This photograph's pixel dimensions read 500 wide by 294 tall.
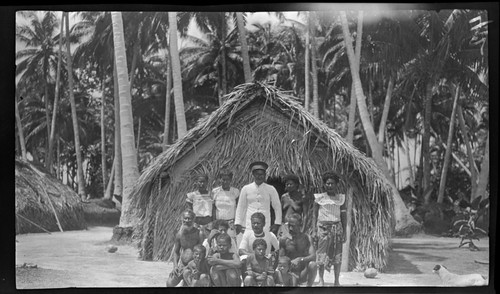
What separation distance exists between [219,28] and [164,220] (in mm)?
1716

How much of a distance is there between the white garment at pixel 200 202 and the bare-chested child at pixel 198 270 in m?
0.29

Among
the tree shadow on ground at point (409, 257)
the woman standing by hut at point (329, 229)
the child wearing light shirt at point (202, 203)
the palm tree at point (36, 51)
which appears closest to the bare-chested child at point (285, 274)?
the woman standing by hut at point (329, 229)

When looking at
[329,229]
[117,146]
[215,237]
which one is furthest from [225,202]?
[117,146]

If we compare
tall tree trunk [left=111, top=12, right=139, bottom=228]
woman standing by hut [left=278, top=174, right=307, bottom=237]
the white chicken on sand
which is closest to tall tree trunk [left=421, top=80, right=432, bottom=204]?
the white chicken on sand

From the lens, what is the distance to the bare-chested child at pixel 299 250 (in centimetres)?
575

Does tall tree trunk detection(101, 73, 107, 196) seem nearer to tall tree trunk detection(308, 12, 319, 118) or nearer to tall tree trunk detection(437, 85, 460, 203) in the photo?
tall tree trunk detection(308, 12, 319, 118)

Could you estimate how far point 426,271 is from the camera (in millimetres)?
5891

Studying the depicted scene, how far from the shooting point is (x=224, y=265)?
572cm

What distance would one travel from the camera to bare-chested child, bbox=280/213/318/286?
575 cm

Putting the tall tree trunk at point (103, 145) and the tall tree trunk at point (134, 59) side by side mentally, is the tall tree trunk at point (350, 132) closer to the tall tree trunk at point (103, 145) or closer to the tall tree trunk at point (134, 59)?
the tall tree trunk at point (134, 59)

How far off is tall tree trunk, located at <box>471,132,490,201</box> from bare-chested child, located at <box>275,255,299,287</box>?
175 cm

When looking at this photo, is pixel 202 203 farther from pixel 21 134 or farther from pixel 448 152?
pixel 448 152

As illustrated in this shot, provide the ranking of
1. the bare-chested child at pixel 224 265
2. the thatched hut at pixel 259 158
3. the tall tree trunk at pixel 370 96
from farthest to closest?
the tall tree trunk at pixel 370 96, the thatched hut at pixel 259 158, the bare-chested child at pixel 224 265

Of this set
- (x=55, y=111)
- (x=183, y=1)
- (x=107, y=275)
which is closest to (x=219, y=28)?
(x=183, y=1)
